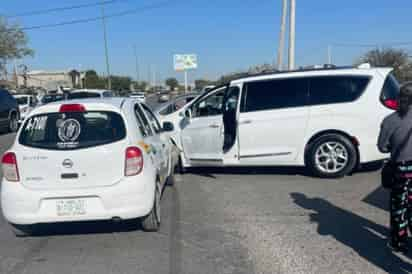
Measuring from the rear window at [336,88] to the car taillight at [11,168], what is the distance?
16.8 ft

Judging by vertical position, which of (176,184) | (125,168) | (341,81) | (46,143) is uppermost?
(341,81)

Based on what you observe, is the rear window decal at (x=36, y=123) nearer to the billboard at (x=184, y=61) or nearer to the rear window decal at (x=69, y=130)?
the rear window decal at (x=69, y=130)

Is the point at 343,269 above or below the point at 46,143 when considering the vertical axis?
below

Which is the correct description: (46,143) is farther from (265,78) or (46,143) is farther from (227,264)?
(265,78)

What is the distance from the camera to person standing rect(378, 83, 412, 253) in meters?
3.43

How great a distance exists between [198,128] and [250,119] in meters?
1.06

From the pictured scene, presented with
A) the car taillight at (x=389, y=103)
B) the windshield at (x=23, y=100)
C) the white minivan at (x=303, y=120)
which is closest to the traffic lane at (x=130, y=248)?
the white minivan at (x=303, y=120)

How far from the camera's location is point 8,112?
17203 mm

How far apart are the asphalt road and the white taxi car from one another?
1.33 ft

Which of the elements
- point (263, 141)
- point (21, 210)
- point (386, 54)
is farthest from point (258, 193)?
point (386, 54)

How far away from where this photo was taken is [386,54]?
37.0m

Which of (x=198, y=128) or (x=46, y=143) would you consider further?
(x=198, y=128)

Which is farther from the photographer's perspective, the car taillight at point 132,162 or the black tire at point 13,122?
the black tire at point 13,122

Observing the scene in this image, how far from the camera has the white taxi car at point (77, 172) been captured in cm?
417
